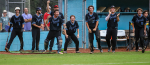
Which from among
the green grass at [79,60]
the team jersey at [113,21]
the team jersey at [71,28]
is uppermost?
the team jersey at [113,21]

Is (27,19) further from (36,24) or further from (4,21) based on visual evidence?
(4,21)

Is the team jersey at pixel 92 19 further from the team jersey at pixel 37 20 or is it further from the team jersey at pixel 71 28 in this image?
the team jersey at pixel 37 20

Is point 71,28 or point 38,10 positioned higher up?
point 38,10

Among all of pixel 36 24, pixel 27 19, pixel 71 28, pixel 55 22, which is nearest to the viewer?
pixel 55 22

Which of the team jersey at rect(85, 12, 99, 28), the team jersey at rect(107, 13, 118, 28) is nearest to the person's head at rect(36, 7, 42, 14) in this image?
the team jersey at rect(85, 12, 99, 28)

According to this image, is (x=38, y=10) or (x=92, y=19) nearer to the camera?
(x=92, y=19)

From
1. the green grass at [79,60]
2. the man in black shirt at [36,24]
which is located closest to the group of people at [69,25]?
the man in black shirt at [36,24]

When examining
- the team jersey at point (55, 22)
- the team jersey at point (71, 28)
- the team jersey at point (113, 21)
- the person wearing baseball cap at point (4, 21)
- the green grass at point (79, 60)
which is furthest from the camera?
the person wearing baseball cap at point (4, 21)

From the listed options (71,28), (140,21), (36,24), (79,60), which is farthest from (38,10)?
(79,60)

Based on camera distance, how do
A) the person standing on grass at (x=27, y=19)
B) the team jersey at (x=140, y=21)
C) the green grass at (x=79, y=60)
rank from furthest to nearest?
the person standing on grass at (x=27, y=19) < the team jersey at (x=140, y=21) < the green grass at (x=79, y=60)

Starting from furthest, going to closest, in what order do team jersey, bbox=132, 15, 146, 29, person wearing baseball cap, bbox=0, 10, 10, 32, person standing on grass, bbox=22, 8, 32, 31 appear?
person wearing baseball cap, bbox=0, 10, 10, 32, person standing on grass, bbox=22, 8, 32, 31, team jersey, bbox=132, 15, 146, 29

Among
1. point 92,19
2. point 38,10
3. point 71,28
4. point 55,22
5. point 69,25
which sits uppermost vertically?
point 38,10

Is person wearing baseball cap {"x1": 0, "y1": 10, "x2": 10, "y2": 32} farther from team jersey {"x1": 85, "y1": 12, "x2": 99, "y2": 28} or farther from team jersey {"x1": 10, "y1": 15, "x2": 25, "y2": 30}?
team jersey {"x1": 85, "y1": 12, "x2": 99, "y2": 28}

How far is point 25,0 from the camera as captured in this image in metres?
12.1
